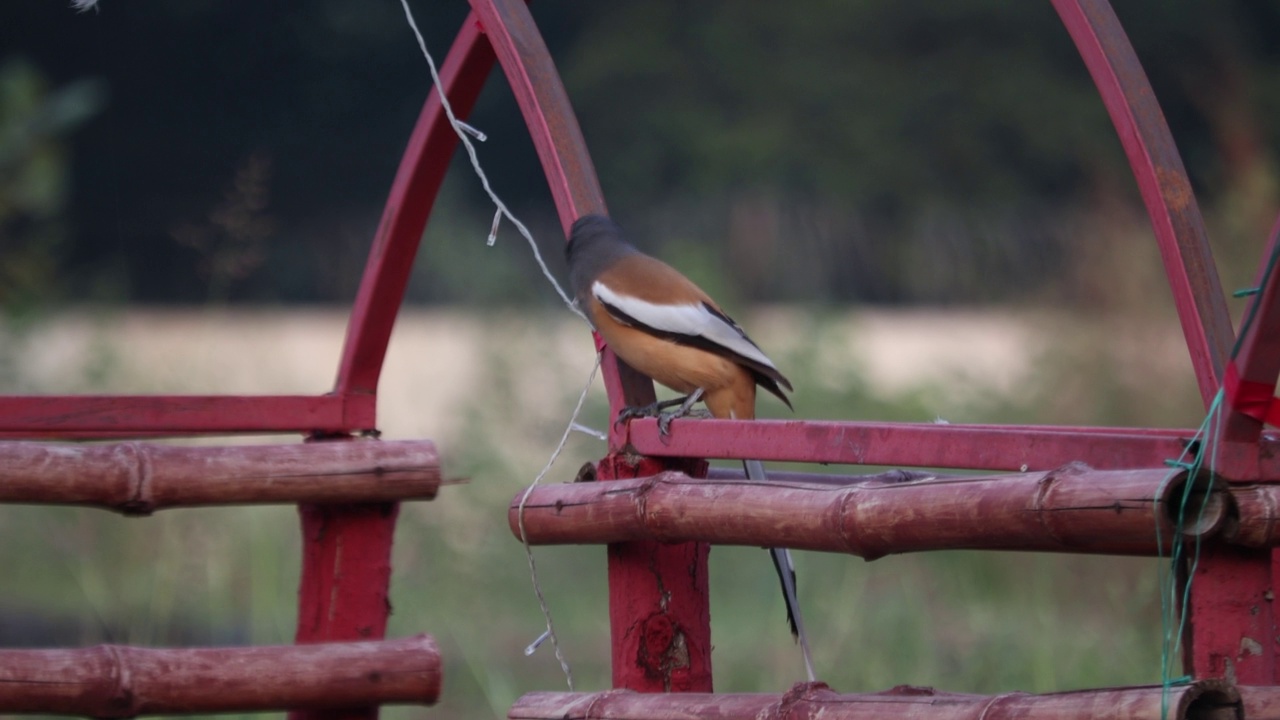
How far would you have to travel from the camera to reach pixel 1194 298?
173cm

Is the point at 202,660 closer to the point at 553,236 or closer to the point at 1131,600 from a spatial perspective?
the point at 1131,600

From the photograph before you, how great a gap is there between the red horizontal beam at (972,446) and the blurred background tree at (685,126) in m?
7.80

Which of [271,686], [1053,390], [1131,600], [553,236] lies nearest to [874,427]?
[271,686]

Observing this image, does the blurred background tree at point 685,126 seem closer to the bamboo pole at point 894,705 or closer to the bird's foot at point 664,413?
the bird's foot at point 664,413

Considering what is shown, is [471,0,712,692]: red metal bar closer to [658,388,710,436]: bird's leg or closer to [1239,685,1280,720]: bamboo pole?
[658,388,710,436]: bird's leg

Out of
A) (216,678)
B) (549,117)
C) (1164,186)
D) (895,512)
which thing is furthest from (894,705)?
(216,678)

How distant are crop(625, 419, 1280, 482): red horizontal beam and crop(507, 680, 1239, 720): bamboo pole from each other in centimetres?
26

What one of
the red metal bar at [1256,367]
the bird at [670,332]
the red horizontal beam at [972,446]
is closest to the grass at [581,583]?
the bird at [670,332]

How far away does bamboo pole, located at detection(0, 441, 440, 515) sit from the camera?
8.49ft

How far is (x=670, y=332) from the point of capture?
2693mm

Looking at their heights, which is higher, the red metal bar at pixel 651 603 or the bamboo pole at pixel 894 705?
the red metal bar at pixel 651 603

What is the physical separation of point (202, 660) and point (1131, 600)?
3845mm

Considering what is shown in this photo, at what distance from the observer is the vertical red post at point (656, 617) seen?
2352 millimetres

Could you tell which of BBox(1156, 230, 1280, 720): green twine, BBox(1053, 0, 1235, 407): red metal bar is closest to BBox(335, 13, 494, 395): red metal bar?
BBox(1053, 0, 1235, 407): red metal bar
